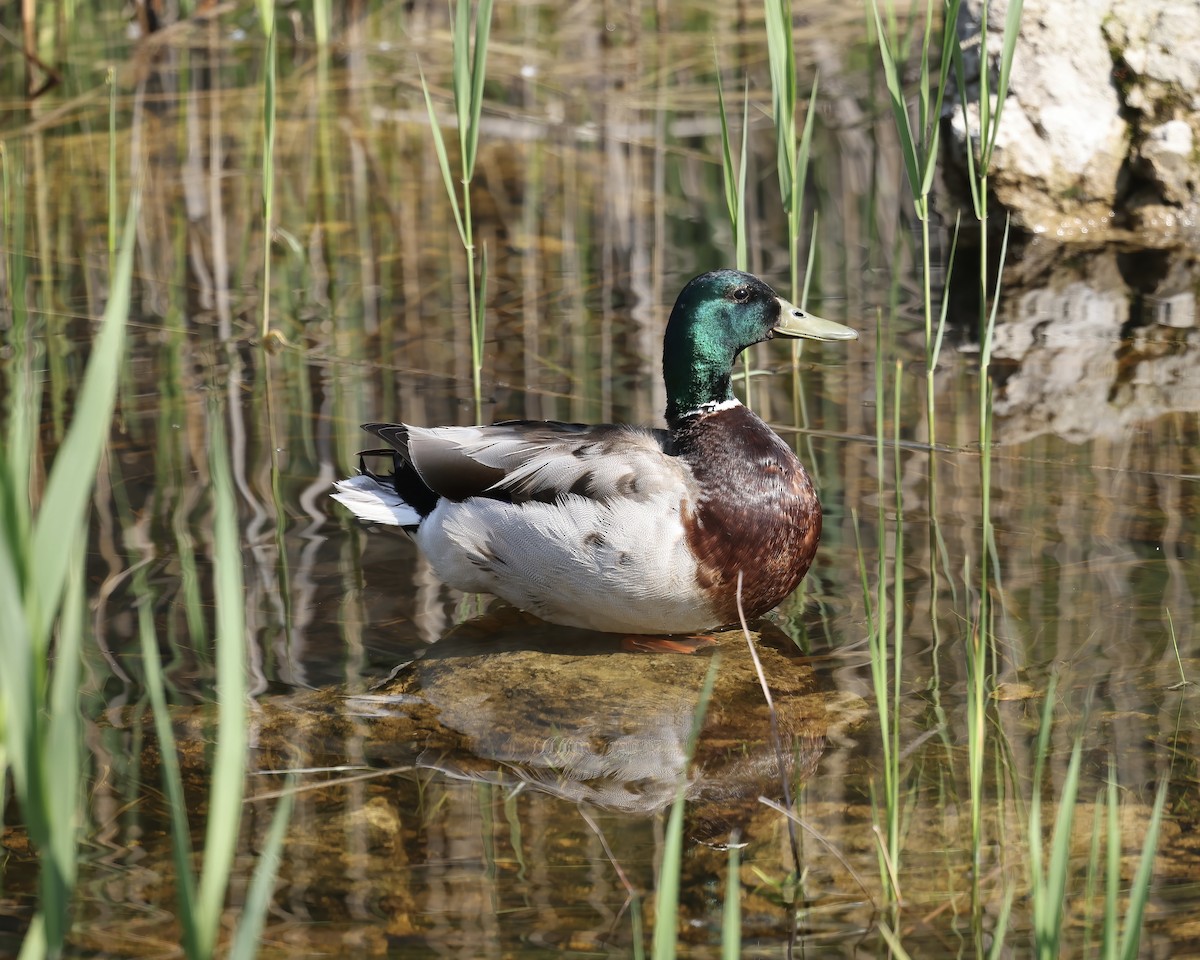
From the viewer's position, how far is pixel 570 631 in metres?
4.08

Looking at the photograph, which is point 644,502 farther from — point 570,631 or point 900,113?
point 900,113

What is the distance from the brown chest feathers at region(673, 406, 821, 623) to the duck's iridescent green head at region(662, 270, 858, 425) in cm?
16

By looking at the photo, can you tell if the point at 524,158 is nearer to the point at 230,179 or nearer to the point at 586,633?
the point at 230,179

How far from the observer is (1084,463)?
4.59 metres

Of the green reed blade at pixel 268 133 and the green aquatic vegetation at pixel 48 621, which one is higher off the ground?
the green reed blade at pixel 268 133

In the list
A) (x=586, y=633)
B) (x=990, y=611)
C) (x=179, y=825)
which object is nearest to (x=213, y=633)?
(x=586, y=633)

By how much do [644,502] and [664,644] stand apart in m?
0.42

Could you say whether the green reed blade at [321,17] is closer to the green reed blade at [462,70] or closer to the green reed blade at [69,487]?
the green reed blade at [462,70]

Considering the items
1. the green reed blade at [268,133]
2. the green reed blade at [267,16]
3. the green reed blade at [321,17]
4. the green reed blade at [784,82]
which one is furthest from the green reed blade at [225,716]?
the green reed blade at [321,17]

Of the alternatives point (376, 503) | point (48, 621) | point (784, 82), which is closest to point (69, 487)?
point (48, 621)

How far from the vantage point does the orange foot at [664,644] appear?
3.92 metres

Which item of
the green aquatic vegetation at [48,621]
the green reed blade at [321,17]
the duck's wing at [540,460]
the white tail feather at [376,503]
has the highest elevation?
the green reed blade at [321,17]

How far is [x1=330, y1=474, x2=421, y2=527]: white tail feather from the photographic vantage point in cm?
418

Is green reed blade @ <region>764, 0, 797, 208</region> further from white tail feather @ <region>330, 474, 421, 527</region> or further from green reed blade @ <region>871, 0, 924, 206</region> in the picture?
white tail feather @ <region>330, 474, 421, 527</region>
